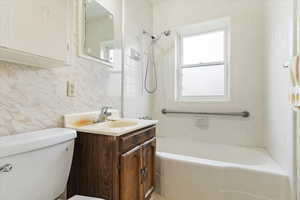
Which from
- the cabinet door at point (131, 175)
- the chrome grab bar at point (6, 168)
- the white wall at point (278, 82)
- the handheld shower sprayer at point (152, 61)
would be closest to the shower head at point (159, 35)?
the handheld shower sprayer at point (152, 61)

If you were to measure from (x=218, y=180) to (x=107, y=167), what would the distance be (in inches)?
40.5

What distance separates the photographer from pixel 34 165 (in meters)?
0.81

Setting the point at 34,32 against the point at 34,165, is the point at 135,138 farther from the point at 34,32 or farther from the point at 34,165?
the point at 34,32

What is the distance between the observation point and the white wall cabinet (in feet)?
2.35

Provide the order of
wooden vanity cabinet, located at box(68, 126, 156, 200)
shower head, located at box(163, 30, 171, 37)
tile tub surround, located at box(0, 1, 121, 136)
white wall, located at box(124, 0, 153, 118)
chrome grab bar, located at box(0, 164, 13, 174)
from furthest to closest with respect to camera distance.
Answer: shower head, located at box(163, 30, 171, 37) → white wall, located at box(124, 0, 153, 118) → wooden vanity cabinet, located at box(68, 126, 156, 200) → tile tub surround, located at box(0, 1, 121, 136) → chrome grab bar, located at box(0, 164, 13, 174)

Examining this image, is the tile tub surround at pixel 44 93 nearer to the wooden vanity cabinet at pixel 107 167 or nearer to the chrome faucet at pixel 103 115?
the chrome faucet at pixel 103 115

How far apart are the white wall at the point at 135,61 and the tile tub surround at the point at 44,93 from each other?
493 mm

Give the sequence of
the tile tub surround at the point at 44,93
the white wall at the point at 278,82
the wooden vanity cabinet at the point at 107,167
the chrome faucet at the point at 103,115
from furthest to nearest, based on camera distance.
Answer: the chrome faucet at the point at 103,115, the white wall at the point at 278,82, the wooden vanity cabinet at the point at 107,167, the tile tub surround at the point at 44,93

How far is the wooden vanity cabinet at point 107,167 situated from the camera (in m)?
1.06

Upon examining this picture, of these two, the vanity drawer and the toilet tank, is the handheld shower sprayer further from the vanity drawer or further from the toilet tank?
the toilet tank

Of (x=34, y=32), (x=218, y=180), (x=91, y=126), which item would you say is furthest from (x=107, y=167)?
(x=218, y=180)

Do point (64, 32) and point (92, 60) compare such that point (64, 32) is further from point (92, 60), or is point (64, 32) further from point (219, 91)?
point (219, 91)

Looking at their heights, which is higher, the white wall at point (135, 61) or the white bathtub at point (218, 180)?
the white wall at point (135, 61)

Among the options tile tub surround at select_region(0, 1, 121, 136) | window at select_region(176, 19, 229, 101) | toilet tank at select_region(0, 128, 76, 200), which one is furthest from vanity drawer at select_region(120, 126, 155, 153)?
window at select_region(176, 19, 229, 101)
